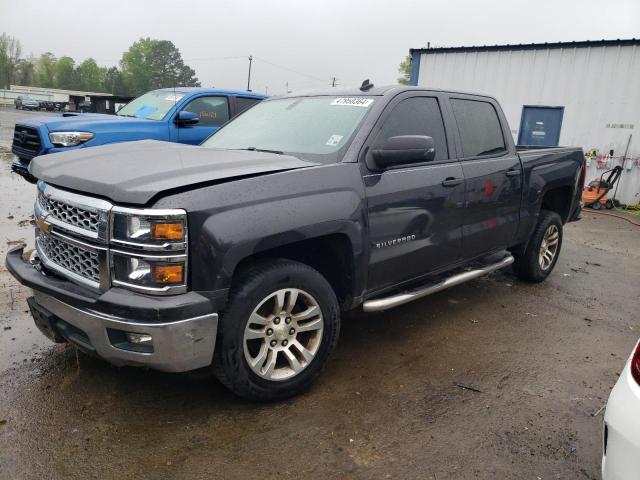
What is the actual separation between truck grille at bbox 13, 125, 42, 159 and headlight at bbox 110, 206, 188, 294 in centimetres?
563

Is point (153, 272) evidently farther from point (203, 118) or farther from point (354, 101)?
point (203, 118)

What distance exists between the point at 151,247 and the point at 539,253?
14.0 ft

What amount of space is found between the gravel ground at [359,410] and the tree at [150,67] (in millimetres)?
110872

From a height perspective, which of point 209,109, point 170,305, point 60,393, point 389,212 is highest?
point 209,109

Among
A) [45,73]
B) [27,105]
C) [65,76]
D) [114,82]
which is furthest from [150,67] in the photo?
[27,105]

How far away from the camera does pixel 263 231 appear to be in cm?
267

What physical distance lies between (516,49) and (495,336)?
10.9 meters

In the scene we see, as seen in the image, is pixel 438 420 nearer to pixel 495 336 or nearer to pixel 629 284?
pixel 495 336

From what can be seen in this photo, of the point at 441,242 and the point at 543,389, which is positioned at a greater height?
the point at 441,242

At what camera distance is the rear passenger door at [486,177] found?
4.12m

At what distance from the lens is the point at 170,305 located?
94.7 inches

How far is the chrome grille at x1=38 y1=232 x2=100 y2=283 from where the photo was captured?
8.55 ft

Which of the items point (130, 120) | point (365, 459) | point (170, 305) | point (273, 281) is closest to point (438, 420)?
point (365, 459)

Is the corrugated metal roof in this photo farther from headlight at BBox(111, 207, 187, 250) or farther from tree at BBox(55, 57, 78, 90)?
tree at BBox(55, 57, 78, 90)
